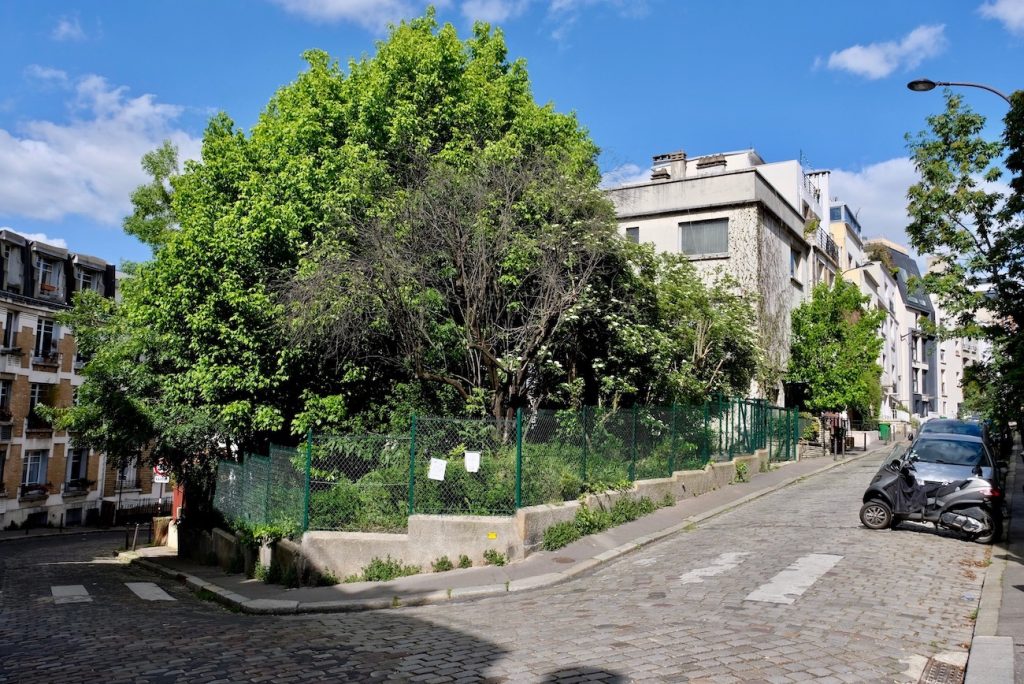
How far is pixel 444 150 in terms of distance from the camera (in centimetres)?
1625

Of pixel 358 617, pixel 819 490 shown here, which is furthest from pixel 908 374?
pixel 358 617

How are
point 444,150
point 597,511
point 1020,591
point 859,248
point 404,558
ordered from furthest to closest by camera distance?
1. point 859,248
2. point 444,150
3. point 597,511
4. point 404,558
5. point 1020,591

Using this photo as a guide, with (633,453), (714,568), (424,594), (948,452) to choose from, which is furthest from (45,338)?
(948,452)

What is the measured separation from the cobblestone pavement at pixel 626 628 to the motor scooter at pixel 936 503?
13.3 inches

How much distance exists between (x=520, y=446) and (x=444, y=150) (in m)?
7.08

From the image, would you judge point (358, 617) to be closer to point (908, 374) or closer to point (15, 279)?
point (15, 279)

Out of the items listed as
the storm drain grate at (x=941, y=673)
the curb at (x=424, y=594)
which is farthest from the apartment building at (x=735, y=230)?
the storm drain grate at (x=941, y=673)

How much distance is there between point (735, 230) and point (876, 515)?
50.7 feet

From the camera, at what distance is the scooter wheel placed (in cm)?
1295

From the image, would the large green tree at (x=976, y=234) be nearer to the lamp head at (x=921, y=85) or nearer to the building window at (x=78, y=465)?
the lamp head at (x=921, y=85)

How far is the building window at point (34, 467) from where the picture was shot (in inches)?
1501

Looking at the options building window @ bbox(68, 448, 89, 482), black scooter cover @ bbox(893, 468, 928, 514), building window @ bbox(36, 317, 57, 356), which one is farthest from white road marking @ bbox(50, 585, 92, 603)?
building window @ bbox(68, 448, 89, 482)

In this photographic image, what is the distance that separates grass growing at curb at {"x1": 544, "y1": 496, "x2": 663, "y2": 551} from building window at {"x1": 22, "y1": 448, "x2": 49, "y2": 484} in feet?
115

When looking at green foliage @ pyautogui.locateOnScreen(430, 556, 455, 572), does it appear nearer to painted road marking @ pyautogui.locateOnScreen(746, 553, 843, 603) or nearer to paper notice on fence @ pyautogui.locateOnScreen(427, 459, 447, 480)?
paper notice on fence @ pyautogui.locateOnScreen(427, 459, 447, 480)
